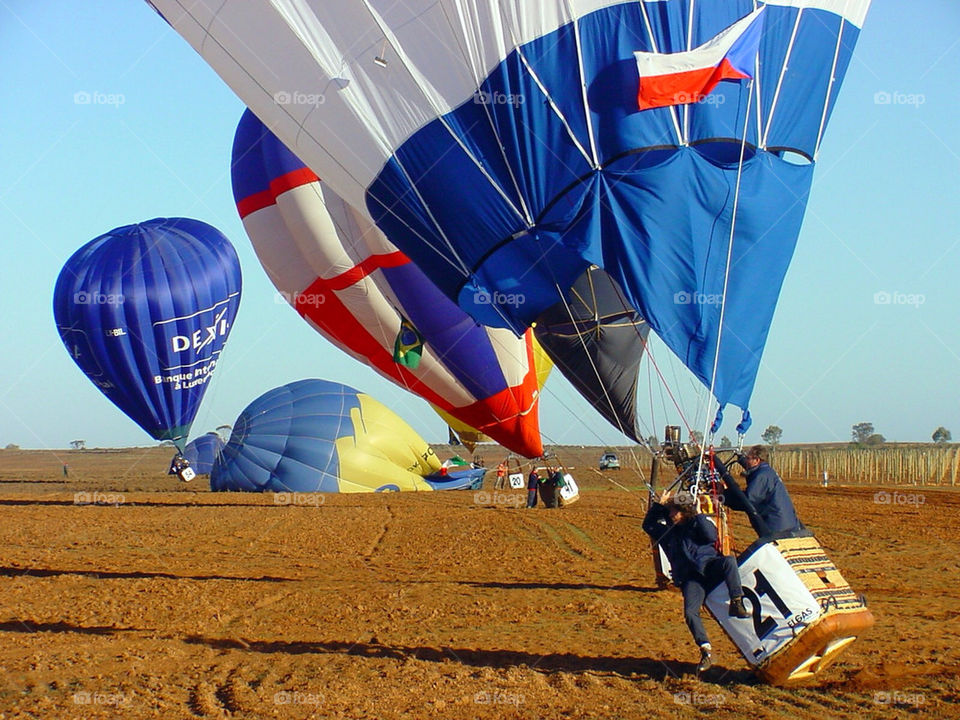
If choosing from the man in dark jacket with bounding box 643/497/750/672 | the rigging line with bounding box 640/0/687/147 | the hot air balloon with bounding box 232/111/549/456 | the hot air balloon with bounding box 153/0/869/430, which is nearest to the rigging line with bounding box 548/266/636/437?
the hot air balloon with bounding box 153/0/869/430

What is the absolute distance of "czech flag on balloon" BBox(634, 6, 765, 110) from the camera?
8070 millimetres

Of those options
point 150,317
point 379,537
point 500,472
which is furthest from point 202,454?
point 379,537

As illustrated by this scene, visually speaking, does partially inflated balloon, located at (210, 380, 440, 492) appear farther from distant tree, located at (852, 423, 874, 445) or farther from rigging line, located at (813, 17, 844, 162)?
distant tree, located at (852, 423, 874, 445)

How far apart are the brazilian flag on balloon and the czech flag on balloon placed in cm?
917

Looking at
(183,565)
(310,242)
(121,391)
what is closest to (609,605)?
(183,565)

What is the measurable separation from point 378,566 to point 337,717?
7371 millimetres

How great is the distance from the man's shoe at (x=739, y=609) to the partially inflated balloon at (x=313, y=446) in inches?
916

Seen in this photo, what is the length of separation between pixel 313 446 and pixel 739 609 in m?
23.4

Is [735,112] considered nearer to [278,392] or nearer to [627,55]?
[627,55]

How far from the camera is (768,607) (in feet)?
19.8

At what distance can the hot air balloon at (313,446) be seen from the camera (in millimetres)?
28625

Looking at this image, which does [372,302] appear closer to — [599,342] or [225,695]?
[599,342]

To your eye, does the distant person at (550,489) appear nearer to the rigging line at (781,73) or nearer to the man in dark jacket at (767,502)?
the rigging line at (781,73)

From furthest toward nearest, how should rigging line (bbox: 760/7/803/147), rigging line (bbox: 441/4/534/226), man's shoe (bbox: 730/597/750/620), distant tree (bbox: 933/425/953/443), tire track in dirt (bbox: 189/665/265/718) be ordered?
distant tree (bbox: 933/425/953/443) → rigging line (bbox: 760/7/803/147) → rigging line (bbox: 441/4/534/226) → man's shoe (bbox: 730/597/750/620) → tire track in dirt (bbox: 189/665/265/718)
